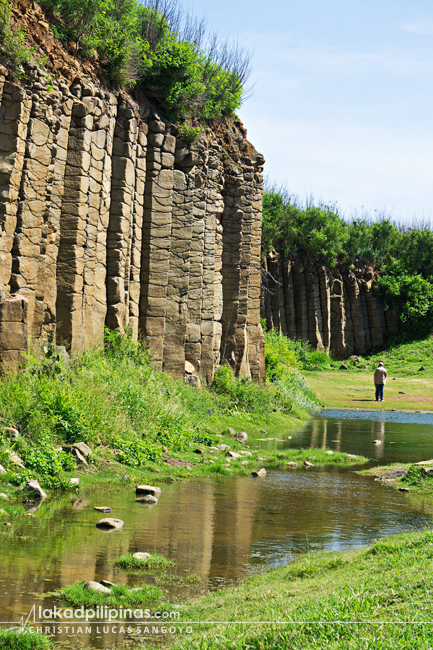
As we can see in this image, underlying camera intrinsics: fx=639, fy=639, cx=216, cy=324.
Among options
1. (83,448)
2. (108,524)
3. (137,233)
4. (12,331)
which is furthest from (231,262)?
(108,524)

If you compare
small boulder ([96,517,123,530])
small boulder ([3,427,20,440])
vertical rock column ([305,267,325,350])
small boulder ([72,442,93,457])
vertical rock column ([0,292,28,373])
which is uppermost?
vertical rock column ([305,267,325,350])

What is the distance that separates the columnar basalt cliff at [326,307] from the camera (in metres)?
38.3

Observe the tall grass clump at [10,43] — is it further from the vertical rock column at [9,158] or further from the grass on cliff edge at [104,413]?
the grass on cliff edge at [104,413]

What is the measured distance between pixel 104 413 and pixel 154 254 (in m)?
7.23

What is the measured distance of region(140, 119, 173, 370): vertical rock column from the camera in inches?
630

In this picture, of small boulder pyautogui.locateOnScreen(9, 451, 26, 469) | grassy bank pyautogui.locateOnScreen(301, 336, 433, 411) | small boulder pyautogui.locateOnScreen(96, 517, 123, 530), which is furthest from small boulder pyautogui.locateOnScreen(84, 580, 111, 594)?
grassy bank pyautogui.locateOnScreen(301, 336, 433, 411)

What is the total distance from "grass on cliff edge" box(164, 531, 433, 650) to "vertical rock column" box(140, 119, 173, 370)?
444 inches

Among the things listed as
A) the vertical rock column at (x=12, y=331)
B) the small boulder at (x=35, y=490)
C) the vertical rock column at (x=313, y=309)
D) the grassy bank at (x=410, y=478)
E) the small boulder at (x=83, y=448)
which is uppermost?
the vertical rock column at (x=313, y=309)

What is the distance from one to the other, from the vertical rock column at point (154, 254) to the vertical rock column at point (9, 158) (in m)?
5.34

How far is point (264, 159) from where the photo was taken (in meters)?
22.3

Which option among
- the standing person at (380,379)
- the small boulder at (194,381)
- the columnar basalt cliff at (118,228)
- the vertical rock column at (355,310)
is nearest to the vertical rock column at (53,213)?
the columnar basalt cliff at (118,228)

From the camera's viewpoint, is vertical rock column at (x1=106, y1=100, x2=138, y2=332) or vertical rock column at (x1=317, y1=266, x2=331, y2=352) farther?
vertical rock column at (x1=317, y1=266, x2=331, y2=352)

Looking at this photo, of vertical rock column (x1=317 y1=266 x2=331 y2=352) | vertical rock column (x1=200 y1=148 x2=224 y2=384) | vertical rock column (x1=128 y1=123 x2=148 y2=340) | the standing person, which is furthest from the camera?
vertical rock column (x1=317 y1=266 x2=331 y2=352)

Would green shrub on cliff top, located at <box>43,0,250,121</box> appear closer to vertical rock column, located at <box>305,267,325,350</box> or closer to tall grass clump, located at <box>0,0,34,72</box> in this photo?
tall grass clump, located at <box>0,0,34,72</box>
